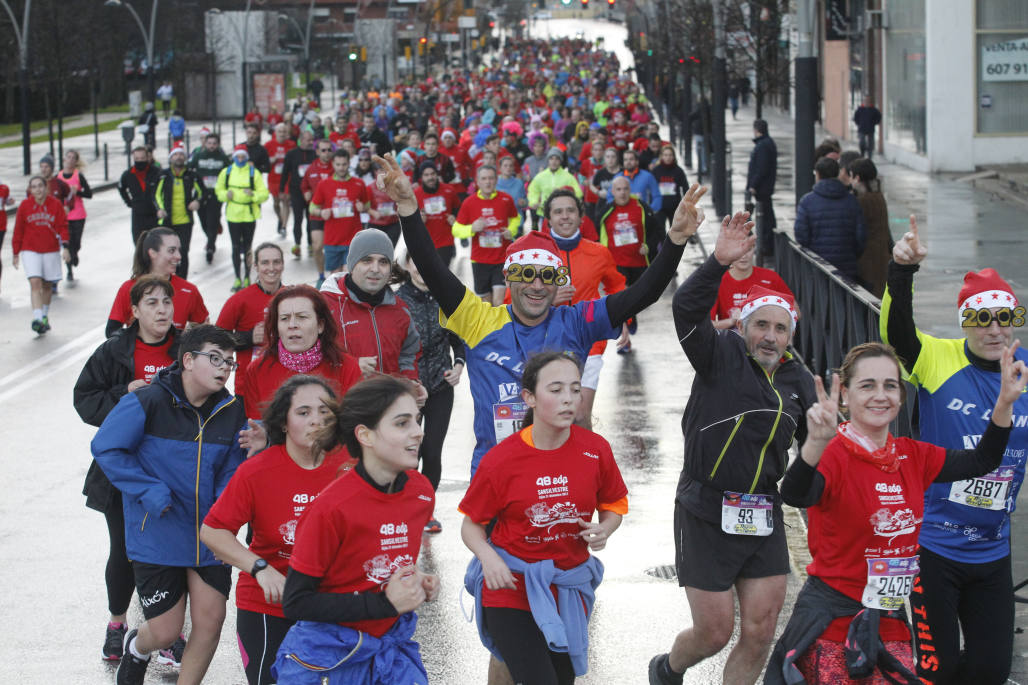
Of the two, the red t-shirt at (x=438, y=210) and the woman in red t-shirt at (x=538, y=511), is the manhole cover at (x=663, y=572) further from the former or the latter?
the red t-shirt at (x=438, y=210)

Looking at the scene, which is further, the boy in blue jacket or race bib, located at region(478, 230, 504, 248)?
race bib, located at region(478, 230, 504, 248)

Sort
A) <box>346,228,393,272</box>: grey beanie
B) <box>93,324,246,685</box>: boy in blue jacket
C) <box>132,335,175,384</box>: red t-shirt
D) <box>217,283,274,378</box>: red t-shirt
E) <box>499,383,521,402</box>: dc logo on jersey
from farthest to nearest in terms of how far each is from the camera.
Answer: <box>217,283,274,378</box>: red t-shirt → <box>346,228,393,272</box>: grey beanie → <box>132,335,175,384</box>: red t-shirt → <box>499,383,521,402</box>: dc logo on jersey → <box>93,324,246,685</box>: boy in blue jacket

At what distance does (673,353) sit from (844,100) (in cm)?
3072

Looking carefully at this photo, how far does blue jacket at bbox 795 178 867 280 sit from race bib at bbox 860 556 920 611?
315 inches

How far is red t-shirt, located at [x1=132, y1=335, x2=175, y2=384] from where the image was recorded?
707cm

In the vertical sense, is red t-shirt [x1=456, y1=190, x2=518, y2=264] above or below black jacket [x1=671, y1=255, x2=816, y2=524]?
above

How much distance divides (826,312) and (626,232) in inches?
130

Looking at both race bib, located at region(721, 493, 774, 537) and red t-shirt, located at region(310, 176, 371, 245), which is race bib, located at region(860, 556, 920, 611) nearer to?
race bib, located at region(721, 493, 774, 537)

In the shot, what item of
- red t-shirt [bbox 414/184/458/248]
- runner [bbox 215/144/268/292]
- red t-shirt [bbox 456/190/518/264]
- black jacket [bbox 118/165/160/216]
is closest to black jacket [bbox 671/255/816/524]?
red t-shirt [bbox 456/190/518/264]

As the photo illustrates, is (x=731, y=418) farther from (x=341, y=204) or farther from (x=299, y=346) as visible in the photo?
(x=341, y=204)

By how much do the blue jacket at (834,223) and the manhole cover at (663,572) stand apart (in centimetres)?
521

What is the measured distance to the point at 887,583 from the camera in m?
5.05

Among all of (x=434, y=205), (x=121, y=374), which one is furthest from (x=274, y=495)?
(x=434, y=205)

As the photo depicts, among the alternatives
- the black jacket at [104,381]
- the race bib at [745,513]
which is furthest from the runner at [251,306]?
the race bib at [745,513]
